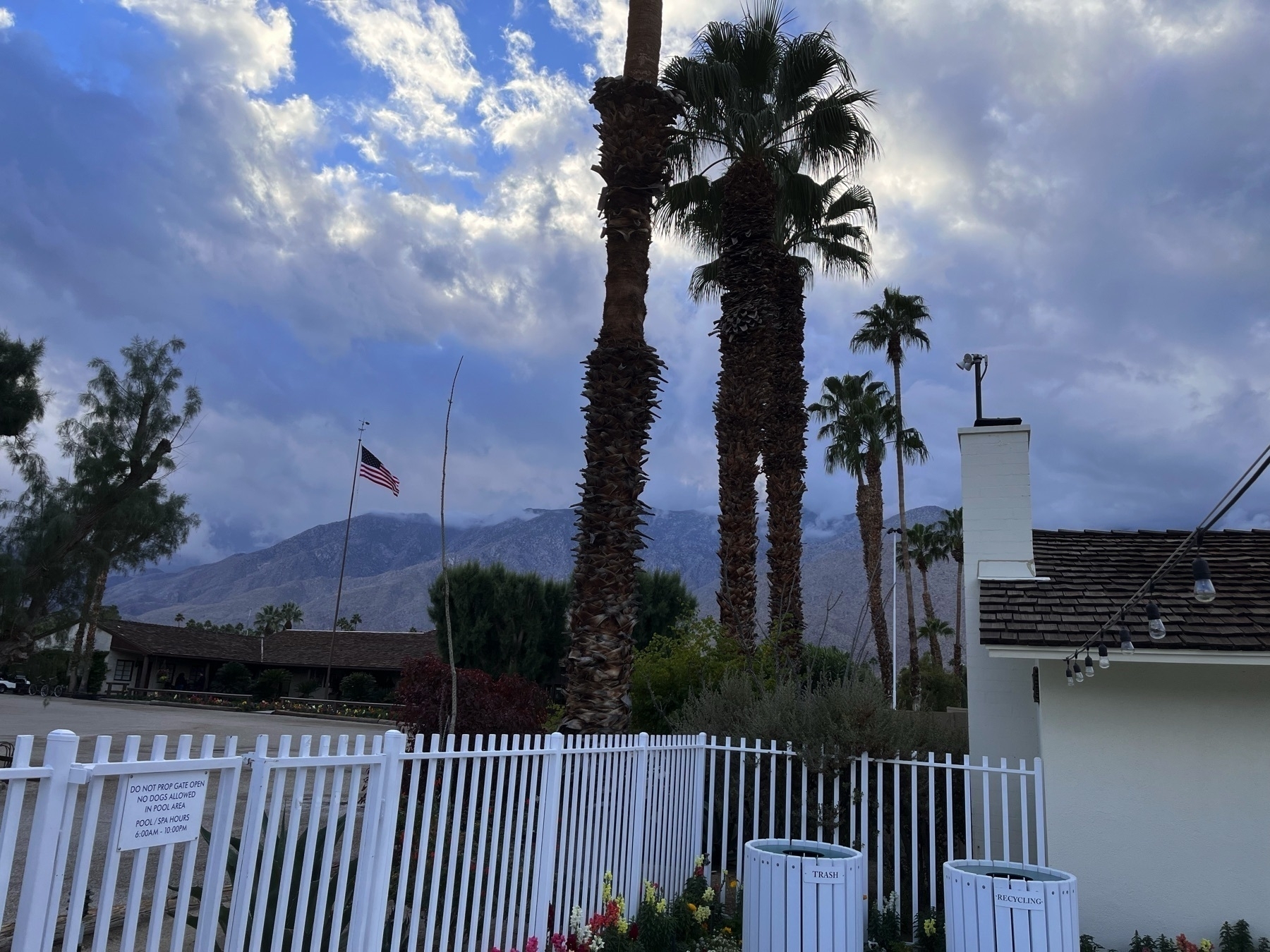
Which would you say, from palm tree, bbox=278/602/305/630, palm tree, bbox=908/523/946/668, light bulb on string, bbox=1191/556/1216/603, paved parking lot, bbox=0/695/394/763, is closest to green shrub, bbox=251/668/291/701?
paved parking lot, bbox=0/695/394/763

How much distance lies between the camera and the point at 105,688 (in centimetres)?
5084

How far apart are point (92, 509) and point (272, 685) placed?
2865 cm

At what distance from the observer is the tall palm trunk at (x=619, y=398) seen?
904cm

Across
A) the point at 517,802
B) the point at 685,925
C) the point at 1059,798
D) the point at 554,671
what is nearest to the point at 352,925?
the point at 517,802

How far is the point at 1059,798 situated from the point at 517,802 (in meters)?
5.47

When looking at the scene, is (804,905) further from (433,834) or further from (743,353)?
(743,353)

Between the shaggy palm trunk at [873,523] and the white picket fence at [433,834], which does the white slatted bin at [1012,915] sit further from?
the shaggy palm trunk at [873,523]

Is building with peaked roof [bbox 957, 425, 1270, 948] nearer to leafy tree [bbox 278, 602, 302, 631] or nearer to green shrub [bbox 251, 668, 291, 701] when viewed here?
green shrub [bbox 251, 668, 291, 701]

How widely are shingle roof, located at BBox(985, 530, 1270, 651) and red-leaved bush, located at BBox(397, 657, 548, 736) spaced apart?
6815 millimetres

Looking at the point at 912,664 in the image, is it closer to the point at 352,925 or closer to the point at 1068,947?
the point at 1068,947

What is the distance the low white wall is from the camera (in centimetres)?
780

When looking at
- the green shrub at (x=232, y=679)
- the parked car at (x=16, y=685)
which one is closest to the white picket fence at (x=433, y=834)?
the green shrub at (x=232, y=679)

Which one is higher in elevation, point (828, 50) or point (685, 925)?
point (828, 50)

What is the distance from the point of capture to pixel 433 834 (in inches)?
254
